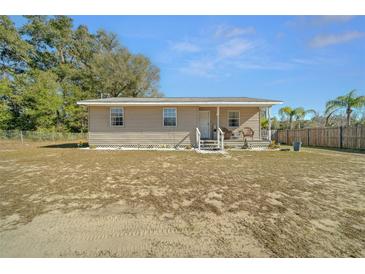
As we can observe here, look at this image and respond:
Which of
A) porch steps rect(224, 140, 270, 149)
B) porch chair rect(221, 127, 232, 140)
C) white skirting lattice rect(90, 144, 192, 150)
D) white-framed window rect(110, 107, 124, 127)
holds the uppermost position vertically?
white-framed window rect(110, 107, 124, 127)

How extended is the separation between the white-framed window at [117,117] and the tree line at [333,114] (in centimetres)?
1951

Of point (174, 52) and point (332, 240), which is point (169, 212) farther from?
point (174, 52)

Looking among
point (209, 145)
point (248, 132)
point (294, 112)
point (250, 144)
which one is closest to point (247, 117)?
point (248, 132)

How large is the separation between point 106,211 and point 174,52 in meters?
11.6

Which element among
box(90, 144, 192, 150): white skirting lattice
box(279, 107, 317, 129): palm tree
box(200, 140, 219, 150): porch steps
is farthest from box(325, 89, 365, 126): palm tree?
box(90, 144, 192, 150): white skirting lattice

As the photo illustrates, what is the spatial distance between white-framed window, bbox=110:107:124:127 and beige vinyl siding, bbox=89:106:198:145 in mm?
204

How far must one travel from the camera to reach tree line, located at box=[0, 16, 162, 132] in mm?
20562

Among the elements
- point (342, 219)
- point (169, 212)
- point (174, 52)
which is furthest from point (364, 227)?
point (174, 52)

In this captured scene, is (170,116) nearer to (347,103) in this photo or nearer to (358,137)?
(358,137)

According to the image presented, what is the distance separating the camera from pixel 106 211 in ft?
10.4

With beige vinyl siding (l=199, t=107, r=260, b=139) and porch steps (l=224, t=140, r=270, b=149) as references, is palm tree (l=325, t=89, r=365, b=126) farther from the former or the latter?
porch steps (l=224, t=140, r=270, b=149)

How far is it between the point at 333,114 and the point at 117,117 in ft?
71.8
